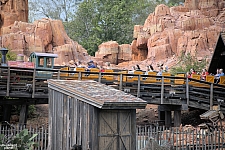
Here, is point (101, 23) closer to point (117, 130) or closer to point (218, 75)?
point (218, 75)

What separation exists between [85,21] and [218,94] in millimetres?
34638

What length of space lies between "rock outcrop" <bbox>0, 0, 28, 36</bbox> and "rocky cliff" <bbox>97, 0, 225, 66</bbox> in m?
11.2

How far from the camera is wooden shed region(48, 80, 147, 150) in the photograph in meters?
12.0

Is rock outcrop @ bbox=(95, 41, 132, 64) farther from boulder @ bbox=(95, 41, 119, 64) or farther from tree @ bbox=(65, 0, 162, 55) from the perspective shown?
tree @ bbox=(65, 0, 162, 55)

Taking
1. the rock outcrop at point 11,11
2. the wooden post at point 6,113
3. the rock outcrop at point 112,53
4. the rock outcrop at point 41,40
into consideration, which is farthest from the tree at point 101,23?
the wooden post at point 6,113

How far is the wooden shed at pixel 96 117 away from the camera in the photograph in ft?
39.5

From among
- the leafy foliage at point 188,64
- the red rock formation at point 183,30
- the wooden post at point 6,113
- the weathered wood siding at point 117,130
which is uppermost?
the red rock formation at point 183,30

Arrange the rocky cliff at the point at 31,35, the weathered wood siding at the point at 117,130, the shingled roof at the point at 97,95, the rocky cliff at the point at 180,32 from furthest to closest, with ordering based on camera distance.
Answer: the rocky cliff at the point at 180,32, the rocky cliff at the point at 31,35, the weathered wood siding at the point at 117,130, the shingled roof at the point at 97,95

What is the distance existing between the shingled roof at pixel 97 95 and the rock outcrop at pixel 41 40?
22.6 meters

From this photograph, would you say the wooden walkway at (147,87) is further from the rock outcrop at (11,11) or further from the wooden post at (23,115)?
the rock outcrop at (11,11)

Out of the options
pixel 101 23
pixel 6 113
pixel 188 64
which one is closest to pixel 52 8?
pixel 101 23

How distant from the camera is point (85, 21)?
5528 centimetres

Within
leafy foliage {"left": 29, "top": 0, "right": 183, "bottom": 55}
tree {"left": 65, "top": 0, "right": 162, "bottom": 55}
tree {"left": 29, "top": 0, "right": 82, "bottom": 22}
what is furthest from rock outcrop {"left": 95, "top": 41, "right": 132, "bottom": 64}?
tree {"left": 29, "top": 0, "right": 82, "bottom": 22}

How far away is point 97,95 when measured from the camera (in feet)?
40.1
